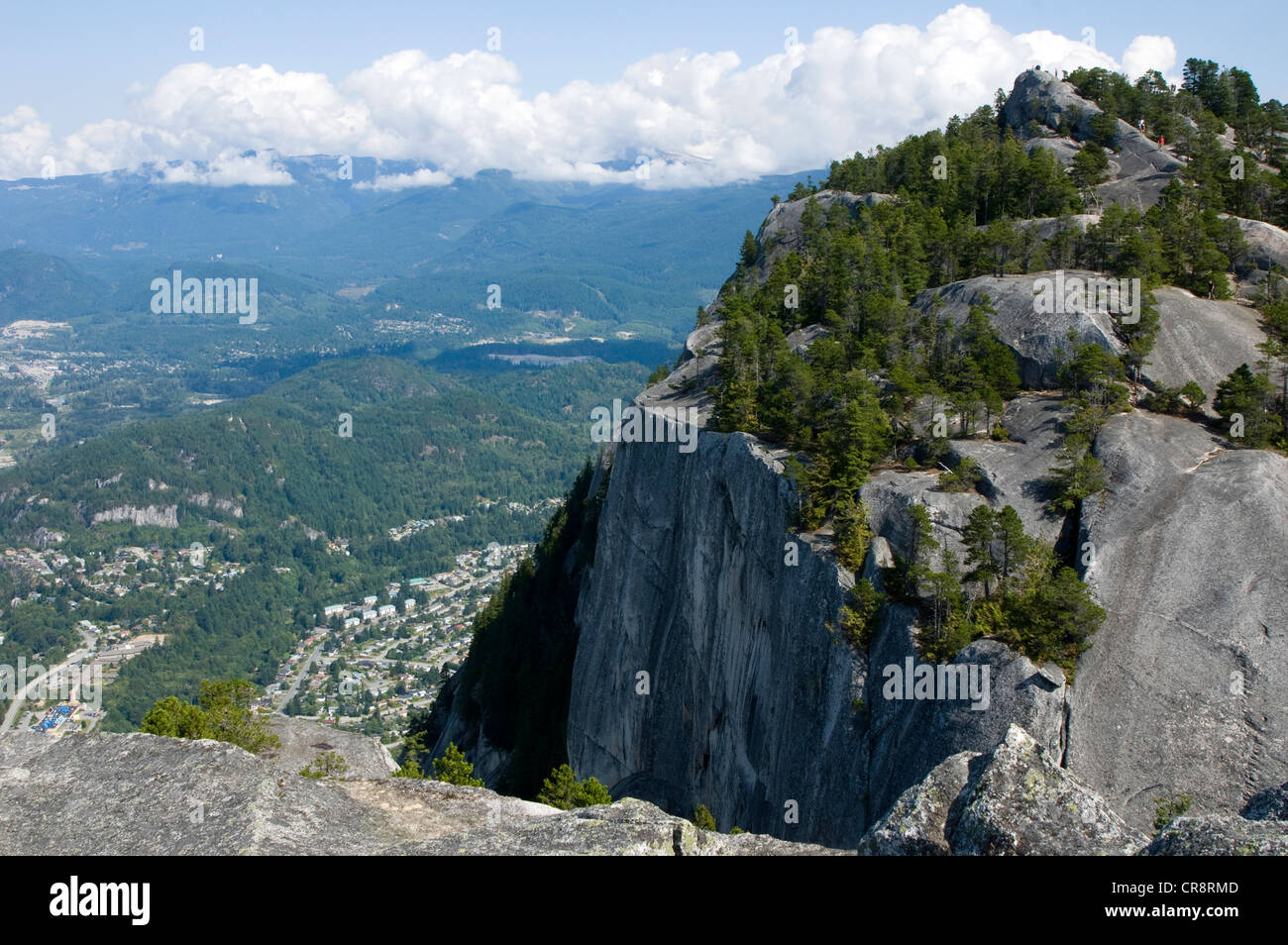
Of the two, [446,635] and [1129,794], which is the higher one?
[1129,794]

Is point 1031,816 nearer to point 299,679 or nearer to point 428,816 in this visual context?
point 428,816

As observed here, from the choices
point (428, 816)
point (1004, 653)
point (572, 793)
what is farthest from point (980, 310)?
point (428, 816)

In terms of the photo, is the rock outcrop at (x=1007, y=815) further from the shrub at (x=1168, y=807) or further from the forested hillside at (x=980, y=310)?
the forested hillside at (x=980, y=310)

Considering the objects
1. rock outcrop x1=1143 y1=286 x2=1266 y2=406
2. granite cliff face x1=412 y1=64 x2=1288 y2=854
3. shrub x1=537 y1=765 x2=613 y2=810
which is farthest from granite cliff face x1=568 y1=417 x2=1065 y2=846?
rock outcrop x1=1143 y1=286 x2=1266 y2=406

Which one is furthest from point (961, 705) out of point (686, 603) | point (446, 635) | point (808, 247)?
Result: point (446, 635)

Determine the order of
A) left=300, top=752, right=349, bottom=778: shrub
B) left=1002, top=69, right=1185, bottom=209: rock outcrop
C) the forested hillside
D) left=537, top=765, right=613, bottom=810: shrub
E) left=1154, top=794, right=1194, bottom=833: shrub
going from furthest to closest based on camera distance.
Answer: left=1002, top=69, right=1185, bottom=209: rock outcrop → left=537, top=765, right=613, bottom=810: shrub → the forested hillside → left=300, top=752, right=349, bottom=778: shrub → left=1154, top=794, right=1194, bottom=833: shrub

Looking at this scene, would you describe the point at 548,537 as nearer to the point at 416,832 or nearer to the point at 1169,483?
the point at 1169,483

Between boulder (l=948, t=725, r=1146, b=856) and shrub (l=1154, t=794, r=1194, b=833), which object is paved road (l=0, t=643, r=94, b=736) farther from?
boulder (l=948, t=725, r=1146, b=856)
